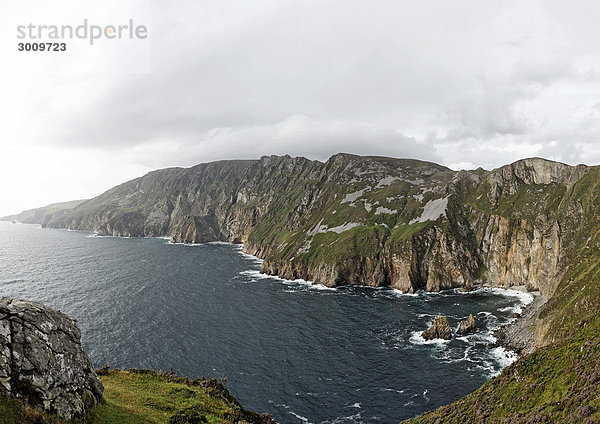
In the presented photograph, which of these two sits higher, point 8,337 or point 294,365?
point 8,337

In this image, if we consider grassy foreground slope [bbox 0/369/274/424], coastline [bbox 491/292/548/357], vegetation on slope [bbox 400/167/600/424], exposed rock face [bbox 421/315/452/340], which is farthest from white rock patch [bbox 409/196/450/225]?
grassy foreground slope [bbox 0/369/274/424]

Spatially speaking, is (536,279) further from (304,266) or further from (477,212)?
(304,266)

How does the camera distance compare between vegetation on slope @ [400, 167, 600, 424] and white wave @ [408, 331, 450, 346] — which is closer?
vegetation on slope @ [400, 167, 600, 424]

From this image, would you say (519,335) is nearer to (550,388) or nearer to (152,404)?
(550,388)

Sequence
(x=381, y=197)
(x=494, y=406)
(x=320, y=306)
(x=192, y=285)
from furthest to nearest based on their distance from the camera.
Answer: (x=381, y=197) < (x=192, y=285) < (x=320, y=306) < (x=494, y=406)

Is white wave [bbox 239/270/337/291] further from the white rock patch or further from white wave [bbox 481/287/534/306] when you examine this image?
white wave [bbox 481/287/534/306]

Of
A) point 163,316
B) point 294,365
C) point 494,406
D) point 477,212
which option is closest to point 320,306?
point 294,365

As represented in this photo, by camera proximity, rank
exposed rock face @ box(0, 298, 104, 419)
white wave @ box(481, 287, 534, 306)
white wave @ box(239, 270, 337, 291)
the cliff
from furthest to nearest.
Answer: white wave @ box(239, 270, 337, 291)
the cliff
white wave @ box(481, 287, 534, 306)
exposed rock face @ box(0, 298, 104, 419)

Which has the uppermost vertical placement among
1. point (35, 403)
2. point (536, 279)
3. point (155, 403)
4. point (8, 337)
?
point (8, 337)
